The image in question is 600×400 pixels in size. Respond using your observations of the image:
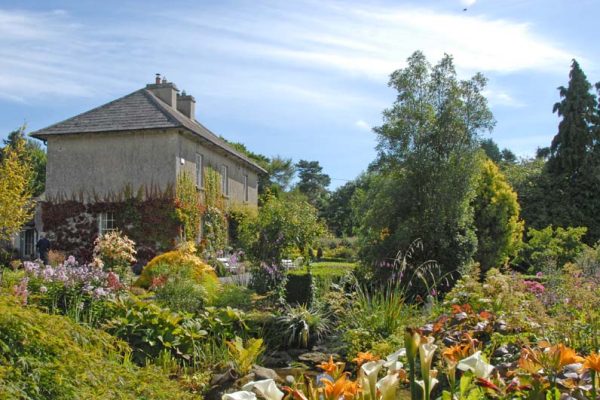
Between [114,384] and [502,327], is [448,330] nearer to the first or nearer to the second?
[502,327]

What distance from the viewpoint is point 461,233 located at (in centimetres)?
1330

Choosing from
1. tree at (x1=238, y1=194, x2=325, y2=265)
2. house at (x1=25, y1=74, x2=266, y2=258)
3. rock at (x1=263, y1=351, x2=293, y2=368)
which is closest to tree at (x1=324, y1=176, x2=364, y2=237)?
house at (x1=25, y1=74, x2=266, y2=258)

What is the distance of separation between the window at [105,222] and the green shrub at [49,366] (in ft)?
59.8

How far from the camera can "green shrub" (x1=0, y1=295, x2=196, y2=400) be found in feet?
10.5

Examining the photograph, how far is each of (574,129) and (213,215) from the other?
60.2 feet

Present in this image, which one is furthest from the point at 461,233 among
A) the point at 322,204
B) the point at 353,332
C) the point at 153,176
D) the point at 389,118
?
the point at 322,204

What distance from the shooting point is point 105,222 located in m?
21.7

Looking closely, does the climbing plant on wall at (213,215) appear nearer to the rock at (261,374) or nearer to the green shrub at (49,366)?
the rock at (261,374)

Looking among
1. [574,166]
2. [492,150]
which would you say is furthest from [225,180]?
[492,150]

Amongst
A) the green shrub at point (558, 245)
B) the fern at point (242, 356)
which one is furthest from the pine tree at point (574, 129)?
the fern at point (242, 356)

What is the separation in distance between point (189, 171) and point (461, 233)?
39.4ft

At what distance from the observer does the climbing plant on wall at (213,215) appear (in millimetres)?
→ 23031

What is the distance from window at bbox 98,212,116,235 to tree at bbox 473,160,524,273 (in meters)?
13.4

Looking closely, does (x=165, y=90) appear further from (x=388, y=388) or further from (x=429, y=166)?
(x=388, y=388)
